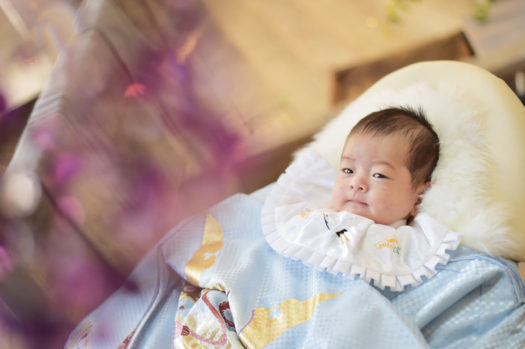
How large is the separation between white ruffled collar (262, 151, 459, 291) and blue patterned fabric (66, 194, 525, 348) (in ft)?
0.09

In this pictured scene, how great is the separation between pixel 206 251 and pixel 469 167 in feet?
1.89

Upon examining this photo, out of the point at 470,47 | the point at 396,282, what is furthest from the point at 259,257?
the point at 470,47

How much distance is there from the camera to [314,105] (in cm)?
206

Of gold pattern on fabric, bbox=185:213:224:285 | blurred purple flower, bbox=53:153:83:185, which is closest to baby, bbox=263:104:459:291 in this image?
gold pattern on fabric, bbox=185:213:224:285

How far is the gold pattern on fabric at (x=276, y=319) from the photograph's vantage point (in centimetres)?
86

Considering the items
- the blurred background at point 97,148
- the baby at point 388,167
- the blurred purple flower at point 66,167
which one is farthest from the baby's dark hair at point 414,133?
the blurred purple flower at point 66,167

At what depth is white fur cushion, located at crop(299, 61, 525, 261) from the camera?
904 millimetres

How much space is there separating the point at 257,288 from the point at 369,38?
162 cm

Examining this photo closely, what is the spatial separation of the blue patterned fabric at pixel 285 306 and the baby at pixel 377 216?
3cm

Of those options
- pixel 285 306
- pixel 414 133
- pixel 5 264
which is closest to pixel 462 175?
pixel 414 133

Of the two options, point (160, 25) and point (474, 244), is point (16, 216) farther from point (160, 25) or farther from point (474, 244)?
point (474, 244)

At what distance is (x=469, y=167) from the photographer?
958 mm

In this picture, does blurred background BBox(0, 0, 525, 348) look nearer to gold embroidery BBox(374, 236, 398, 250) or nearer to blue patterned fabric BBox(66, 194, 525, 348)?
blue patterned fabric BBox(66, 194, 525, 348)

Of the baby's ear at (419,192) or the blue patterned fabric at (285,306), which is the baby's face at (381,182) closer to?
the baby's ear at (419,192)
